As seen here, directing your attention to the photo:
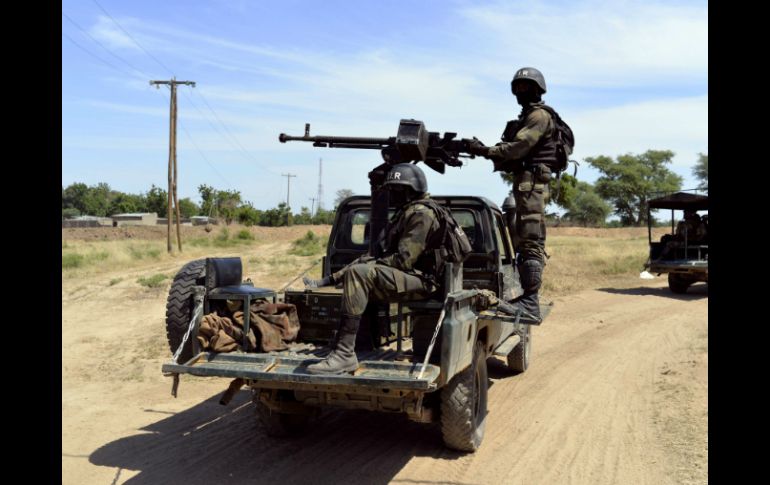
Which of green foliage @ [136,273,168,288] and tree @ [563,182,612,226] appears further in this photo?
tree @ [563,182,612,226]

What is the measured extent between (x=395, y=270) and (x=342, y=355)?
2.41 ft

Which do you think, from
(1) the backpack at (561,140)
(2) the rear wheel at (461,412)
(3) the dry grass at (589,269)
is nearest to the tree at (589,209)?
(3) the dry grass at (589,269)

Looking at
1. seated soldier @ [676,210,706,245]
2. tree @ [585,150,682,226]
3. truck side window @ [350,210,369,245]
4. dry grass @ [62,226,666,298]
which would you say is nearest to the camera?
truck side window @ [350,210,369,245]

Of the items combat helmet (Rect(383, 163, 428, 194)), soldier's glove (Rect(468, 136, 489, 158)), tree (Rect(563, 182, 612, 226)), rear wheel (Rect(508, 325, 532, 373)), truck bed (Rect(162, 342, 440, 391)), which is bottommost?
rear wheel (Rect(508, 325, 532, 373))

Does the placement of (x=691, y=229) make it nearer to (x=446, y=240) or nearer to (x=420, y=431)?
(x=420, y=431)

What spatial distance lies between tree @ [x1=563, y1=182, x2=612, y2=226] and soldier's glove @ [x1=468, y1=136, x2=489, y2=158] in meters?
64.6

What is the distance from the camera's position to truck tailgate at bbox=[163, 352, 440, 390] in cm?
432

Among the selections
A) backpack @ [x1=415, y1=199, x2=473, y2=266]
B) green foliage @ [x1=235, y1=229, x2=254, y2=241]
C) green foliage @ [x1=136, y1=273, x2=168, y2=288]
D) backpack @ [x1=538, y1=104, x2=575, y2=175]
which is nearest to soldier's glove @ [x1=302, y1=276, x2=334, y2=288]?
backpack @ [x1=415, y1=199, x2=473, y2=266]

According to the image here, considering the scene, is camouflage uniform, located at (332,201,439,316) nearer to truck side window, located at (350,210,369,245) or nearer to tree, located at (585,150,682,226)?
truck side window, located at (350,210,369,245)

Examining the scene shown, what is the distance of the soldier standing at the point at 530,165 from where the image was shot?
20.7 ft
